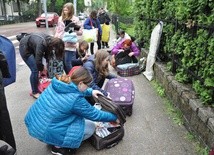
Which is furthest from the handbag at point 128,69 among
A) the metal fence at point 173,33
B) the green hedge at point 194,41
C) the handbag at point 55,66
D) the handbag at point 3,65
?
the handbag at point 3,65

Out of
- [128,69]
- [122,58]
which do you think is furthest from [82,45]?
[122,58]

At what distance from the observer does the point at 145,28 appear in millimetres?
8008

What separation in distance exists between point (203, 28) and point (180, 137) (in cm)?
158

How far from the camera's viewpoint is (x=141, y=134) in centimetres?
369

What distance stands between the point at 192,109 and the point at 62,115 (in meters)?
1.81

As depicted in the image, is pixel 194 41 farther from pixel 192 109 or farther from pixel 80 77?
pixel 80 77

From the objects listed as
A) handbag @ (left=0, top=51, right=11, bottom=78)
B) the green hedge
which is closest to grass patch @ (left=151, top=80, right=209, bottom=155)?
the green hedge

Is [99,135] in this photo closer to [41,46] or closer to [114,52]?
[41,46]

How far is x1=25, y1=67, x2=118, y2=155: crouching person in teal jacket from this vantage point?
2879 mm

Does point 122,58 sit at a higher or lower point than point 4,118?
lower

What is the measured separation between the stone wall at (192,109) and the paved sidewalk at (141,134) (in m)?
0.20

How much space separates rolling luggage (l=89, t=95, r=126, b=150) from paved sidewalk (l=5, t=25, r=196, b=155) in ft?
0.24

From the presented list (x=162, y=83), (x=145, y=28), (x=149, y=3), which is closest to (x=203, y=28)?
(x=162, y=83)

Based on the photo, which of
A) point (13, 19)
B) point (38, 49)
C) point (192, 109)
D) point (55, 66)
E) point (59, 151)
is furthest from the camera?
point (13, 19)
